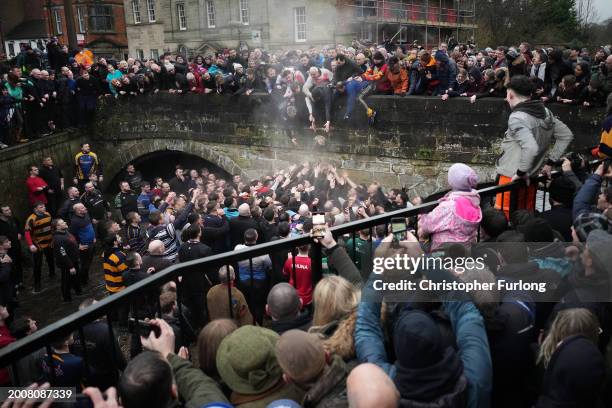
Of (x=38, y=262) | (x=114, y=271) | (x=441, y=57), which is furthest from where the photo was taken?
(x=38, y=262)

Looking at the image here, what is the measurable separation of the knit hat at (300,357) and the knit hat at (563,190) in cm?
292

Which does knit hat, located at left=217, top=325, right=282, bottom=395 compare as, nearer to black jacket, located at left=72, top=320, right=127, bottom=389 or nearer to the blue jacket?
black jacket, located at left=72, top=320, right=127, bottom=389

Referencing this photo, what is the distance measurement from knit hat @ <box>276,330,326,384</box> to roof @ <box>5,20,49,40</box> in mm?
45952

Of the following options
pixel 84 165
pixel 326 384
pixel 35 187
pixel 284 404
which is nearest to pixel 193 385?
pixel 284 404

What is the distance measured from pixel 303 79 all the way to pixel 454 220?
9590mm

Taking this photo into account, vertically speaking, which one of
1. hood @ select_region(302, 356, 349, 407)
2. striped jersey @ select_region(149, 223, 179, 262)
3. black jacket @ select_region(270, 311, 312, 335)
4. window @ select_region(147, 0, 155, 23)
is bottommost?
striped jersey @ select_region(149, 223, 179, 262)

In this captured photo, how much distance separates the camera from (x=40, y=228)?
1043 centimetres

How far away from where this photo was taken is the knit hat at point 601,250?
9.66 ft

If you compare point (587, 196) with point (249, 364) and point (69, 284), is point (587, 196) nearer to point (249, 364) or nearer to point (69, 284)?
point (249, 364)

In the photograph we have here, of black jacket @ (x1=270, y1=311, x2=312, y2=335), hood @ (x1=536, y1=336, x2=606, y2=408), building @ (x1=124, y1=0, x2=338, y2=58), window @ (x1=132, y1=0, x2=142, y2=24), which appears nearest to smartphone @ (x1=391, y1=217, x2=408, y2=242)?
black jacket @ (x1=270, y1=311, x2=312, y2=335)

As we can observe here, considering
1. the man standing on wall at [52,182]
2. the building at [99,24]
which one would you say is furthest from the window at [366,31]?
the man standing on wall at [52,182]

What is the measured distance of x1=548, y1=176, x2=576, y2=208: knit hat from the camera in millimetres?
4312

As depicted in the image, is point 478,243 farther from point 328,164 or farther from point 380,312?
point 328,164

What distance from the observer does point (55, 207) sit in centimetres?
1350
